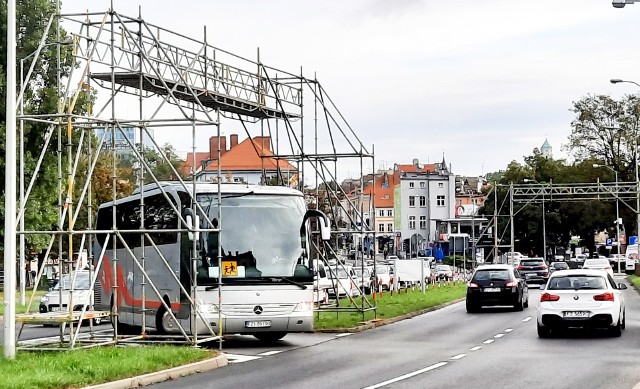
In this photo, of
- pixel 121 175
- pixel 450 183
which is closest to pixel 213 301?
pixel 121 175

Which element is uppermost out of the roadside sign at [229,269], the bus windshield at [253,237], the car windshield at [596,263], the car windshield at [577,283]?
the bus windshield at [253,237]

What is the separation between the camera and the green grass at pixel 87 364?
47.6ft

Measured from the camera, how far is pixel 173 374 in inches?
664

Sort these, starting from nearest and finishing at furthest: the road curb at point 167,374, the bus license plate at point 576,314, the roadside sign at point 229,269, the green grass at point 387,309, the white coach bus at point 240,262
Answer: the road curb at point 167,374 < the white coach bus at point 240,262 < the roadside sign at point 229,269 < the bus license plate at point 576,314 < the green grass at point 387,309

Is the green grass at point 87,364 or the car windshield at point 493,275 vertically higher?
the car windshield at point 493,275

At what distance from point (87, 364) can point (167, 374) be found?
1.25 metres

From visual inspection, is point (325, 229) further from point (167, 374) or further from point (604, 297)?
point (167, 374)

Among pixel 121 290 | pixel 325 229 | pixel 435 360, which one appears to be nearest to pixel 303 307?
pixel 325 229

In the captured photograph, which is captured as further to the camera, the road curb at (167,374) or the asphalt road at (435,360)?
the asphalt road at (435,360)

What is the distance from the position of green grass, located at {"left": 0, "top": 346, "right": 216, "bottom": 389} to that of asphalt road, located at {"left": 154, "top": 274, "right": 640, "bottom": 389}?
0.63m

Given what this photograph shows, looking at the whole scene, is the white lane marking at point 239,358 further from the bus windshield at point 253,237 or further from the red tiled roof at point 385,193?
the red tiled roof at point 385,193

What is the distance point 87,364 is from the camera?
1609cm

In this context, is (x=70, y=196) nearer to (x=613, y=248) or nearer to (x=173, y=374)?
(x=173, y=374)

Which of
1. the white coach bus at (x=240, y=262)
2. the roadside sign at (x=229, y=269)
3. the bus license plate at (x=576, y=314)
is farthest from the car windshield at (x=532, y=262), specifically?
the roadside sign at (x=229, y=269)
